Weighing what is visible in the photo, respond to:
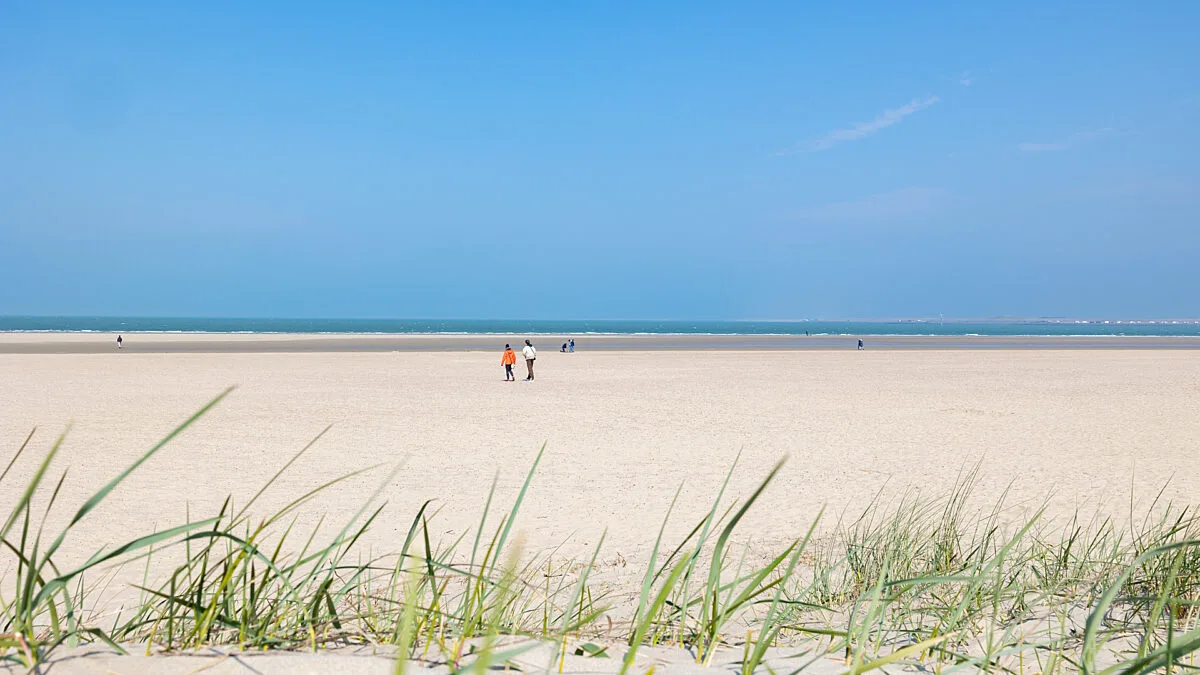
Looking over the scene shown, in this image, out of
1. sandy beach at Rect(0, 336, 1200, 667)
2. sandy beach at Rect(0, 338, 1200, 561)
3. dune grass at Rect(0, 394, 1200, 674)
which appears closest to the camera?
dune grass at Rect(0, 394, 1200, 674)

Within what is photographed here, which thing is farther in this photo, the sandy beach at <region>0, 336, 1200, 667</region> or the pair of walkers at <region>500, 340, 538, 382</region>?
the pair of walkers at <region>500, 340, 538, 382</region>

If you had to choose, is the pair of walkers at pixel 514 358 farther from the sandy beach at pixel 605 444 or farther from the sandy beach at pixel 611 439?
the sandy beach at pixel 611 439

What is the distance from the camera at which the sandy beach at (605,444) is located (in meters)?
7.38

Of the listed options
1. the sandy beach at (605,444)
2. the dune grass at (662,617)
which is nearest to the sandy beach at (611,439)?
the sandy beach at (605,444)

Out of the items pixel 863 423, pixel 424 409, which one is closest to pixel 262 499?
pixel 424 409

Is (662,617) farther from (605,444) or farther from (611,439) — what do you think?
(611,439)

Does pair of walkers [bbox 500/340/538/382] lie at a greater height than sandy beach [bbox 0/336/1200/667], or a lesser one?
greater

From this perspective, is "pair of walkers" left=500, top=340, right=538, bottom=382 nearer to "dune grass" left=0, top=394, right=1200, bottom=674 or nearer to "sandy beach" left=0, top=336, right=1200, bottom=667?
"sandy beach" left=0, top=336, right=1200, bottom=667

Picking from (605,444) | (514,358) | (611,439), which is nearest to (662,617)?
(605,444)

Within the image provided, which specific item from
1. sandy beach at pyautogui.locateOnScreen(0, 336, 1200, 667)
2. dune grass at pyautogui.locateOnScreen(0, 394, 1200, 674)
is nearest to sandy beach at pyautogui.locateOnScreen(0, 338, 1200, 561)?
sandy beach at pyautogui.locateOnScreen(0, 336, 1200, 667)

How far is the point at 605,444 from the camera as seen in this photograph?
11.4 m

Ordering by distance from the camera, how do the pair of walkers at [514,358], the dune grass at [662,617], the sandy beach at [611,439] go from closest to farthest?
the dune grass at [662,617] → the sandy beach at [611,439] → the pair of walkers at [514,358]

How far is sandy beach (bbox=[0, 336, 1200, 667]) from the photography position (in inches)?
291

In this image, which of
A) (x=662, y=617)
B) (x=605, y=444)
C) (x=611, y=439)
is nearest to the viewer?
(x=662, y=617)
